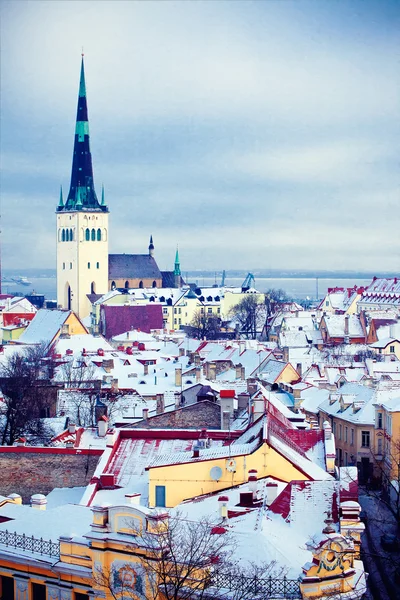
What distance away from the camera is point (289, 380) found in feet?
178

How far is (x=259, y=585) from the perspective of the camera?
1688cm

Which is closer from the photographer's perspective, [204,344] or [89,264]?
[204,344]

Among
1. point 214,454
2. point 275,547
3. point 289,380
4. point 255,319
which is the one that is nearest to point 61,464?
point 214,454

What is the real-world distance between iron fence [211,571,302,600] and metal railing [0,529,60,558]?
10.0 feet

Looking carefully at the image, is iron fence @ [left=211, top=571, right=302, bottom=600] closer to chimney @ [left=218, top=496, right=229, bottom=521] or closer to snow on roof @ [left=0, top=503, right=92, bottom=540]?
chimney @ [left=218, top=496, right=229, bottom=521]

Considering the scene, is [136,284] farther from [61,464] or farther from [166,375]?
[61,464]

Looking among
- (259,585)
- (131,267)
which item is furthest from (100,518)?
(131,267)

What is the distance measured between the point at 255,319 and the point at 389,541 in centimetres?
9724

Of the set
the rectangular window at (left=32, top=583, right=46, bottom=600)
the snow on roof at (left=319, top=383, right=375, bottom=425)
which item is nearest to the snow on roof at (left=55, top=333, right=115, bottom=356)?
the snow on roof at (left=319, top=383, right=375, bottom=425)

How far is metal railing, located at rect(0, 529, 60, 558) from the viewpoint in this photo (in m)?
19.1

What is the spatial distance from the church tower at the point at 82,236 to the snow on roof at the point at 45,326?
58.8 metres

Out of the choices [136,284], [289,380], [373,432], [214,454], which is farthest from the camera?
[136,284]

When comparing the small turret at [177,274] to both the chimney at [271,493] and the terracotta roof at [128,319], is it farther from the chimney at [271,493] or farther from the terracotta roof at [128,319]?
the chimney at [271,493]

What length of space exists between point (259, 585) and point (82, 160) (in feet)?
441
